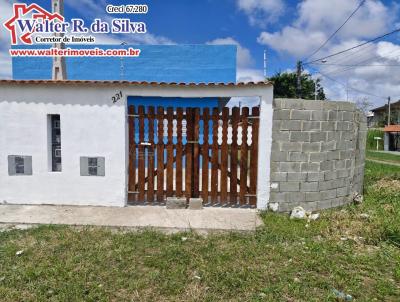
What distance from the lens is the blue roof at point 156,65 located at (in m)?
11.3

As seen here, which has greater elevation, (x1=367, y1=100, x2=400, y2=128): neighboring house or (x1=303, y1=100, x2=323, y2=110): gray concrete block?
(x1=367, y1=100, x2=400, y2=128): neighboring house

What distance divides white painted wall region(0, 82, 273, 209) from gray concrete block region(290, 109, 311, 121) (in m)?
0.41

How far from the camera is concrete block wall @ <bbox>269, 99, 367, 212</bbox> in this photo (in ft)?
16.8

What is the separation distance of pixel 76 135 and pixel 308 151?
4.41 meters

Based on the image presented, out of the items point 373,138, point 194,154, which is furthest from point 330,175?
point 373,138

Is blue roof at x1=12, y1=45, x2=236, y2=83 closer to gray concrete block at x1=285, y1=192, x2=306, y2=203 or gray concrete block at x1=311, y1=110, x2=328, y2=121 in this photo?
gray concrete block at x1=311, y1=110, x2=328, y2=121

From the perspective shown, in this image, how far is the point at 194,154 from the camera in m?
5.41

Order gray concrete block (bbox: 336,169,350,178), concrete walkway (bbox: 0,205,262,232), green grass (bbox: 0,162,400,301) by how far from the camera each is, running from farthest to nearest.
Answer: gray concrete block (bbox: 336,169,350,178), concrete walkway (bbox: 0,205,262,232), green grass (bbox: 0,162,400,301)

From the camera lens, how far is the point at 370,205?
18.9 feet

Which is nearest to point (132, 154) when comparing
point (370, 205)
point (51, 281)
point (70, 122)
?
point (70, 122)

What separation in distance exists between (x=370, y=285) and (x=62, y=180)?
518 cm

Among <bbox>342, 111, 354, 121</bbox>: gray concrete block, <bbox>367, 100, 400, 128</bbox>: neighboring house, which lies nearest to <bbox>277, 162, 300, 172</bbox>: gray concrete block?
<bbox>342, 111, 354, 121</bbox>: gray concrete block

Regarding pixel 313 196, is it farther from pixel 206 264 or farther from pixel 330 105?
pixel 206 264

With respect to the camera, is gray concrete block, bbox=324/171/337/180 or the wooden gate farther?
gray concrete block, bbox=324/171/337/180
